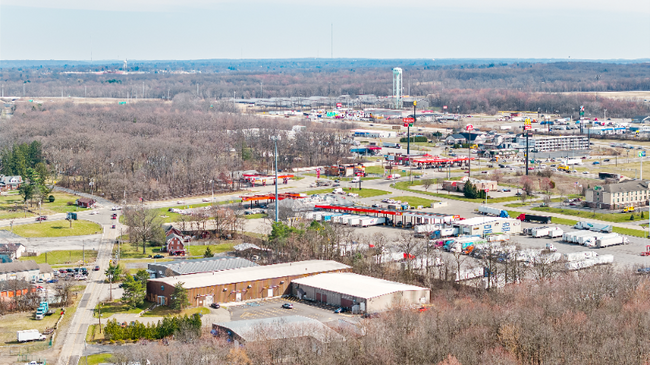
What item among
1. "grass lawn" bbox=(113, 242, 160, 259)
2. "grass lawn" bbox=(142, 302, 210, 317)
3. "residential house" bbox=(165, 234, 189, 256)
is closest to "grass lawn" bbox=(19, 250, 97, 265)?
"grass lawn" bbox=(113, 242, 160, 259)

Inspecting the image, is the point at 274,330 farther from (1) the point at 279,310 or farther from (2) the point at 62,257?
(2) the point at 62,257

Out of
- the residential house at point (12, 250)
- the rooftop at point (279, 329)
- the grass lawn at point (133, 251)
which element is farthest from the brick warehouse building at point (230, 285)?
the residential house at point (12, 250)

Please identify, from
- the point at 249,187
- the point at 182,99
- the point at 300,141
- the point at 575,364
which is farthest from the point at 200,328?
the point at 182,99

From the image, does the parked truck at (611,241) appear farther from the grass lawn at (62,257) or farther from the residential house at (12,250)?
the residential house at (12,250)

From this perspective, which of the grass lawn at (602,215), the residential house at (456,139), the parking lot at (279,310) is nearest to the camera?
the parking lot at (279,310)

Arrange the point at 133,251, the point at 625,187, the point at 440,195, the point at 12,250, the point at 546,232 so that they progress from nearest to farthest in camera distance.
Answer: the point at 12,250
the point at 133,251
the point at 546,232
the point at 625,187
the point at 440,195

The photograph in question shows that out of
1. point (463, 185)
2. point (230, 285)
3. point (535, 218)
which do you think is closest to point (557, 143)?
point (463, 185)
